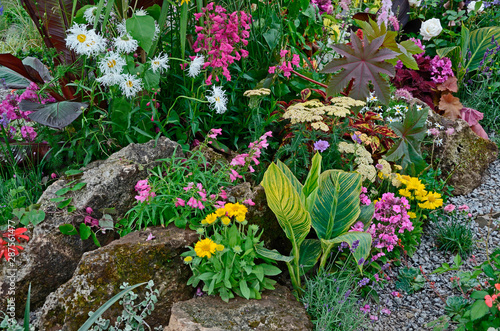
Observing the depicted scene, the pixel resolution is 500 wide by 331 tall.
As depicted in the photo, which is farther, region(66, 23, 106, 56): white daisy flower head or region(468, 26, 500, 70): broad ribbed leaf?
region(468, 26, 500, 70): broad ribbed leaf

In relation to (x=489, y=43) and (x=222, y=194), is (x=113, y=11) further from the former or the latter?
(x=489, y=43)

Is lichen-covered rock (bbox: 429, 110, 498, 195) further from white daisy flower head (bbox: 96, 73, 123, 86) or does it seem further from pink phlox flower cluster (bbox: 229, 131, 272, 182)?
white daisy flower head (bbox: 96, 73, 123, 86)

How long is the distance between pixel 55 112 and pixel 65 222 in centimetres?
64

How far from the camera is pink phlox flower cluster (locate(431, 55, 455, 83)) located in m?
3.78

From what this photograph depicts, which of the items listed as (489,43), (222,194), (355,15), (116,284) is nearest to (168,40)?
(222,194)

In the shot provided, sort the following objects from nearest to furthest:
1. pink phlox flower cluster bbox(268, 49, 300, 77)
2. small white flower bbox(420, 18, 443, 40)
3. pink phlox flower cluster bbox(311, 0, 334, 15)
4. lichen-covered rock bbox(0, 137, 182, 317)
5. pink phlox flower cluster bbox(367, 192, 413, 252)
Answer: lichen-covered rock bbox(0, 137, 182, 317) → pink phlox flower cluster bbox(367, 192, 413, 252) → pink phlox flower cluster bbox(268, 49, 300, 77) → pink phlox flower cluster bbox(311, 0, 334, 15) → small white flower bbox(420, 18, 443, 40)

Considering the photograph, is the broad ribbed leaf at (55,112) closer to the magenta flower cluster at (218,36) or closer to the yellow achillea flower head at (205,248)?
the magenta flower cluster at (218,36)

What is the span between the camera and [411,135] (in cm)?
268

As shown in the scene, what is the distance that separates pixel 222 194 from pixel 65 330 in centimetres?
96

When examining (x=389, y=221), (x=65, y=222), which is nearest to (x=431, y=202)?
(x=389, y=221)

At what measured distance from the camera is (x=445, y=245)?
8.60ft

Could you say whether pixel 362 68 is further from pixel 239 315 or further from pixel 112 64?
pixel 239 315

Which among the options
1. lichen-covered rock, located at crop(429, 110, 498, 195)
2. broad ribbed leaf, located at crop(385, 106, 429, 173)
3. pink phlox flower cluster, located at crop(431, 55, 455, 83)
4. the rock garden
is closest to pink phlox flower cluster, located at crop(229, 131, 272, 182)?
the rock garden

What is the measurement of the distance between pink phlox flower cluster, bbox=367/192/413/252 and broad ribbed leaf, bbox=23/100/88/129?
1.80 m
